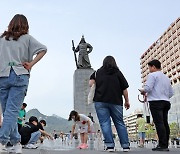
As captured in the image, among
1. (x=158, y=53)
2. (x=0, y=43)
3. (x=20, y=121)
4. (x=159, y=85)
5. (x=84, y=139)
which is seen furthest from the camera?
(x=158, y=53)

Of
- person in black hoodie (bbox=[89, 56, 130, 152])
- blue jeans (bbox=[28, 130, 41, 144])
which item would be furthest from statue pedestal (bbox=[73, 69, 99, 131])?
person in black hoodie (bbox=[89, 56, 130, 152])

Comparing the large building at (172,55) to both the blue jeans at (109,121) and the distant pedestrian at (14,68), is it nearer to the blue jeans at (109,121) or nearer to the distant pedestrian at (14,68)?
the blue jeans at (109,121)

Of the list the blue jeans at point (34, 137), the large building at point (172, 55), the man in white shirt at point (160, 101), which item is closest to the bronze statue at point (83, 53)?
the blue jeans at point (34, 137)

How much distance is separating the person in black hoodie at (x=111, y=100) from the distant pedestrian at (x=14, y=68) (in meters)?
1.51

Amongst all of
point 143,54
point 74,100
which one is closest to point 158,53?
point 143,54

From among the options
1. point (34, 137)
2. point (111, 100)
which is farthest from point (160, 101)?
point (34, 137)

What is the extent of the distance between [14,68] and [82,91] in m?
15.3

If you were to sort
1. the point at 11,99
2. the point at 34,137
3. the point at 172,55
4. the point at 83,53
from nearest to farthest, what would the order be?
1. the point at 11,99
2. the point at 34,137
3. the point at 83,53
4. the point at 172,55

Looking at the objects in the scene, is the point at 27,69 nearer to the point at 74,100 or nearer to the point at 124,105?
the point at 124,105

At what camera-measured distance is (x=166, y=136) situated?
4.85 meters

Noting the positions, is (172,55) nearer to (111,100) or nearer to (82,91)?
(82,91)

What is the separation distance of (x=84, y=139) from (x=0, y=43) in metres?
4.92

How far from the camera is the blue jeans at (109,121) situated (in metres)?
4.58

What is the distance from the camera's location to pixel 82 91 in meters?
18.6
